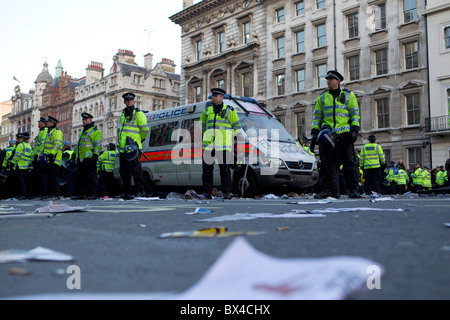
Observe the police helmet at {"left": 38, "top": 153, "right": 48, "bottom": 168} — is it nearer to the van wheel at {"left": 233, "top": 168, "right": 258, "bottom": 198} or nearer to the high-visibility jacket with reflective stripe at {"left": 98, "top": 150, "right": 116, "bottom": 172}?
the high-visibility jacket with reflective stripe at {"left": 98, "top": 150, "right": 116, "bottom": 172}

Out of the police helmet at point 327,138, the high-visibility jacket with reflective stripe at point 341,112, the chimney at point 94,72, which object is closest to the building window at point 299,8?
the high-visibility jacket with reflective stripe at point 341,112

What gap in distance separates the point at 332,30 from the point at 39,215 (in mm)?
27953

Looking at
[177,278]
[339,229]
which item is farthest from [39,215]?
[177,278]

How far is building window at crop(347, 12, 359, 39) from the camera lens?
28750mm

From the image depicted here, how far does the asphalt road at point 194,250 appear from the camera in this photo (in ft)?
5.06

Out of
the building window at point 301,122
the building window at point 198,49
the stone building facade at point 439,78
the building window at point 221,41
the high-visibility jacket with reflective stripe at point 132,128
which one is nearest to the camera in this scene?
the high-visibility jacket with reflective stripe at point 132,128

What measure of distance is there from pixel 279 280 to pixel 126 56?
5693 cm

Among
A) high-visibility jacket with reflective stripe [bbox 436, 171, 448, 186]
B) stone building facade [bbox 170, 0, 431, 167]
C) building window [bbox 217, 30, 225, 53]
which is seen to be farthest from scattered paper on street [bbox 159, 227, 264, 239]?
building window [bbox 217, 30, 225, 53]

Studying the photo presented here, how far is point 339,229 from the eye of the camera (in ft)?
9.82

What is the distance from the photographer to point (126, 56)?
55.6 meters

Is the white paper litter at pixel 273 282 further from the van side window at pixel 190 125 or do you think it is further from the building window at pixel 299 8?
the building window at pixel 299 8

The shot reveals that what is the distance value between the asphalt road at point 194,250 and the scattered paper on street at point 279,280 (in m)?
0.08

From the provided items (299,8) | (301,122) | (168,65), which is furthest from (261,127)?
(168,65)

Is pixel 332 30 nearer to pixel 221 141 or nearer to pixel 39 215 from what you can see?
pixel 221 141
